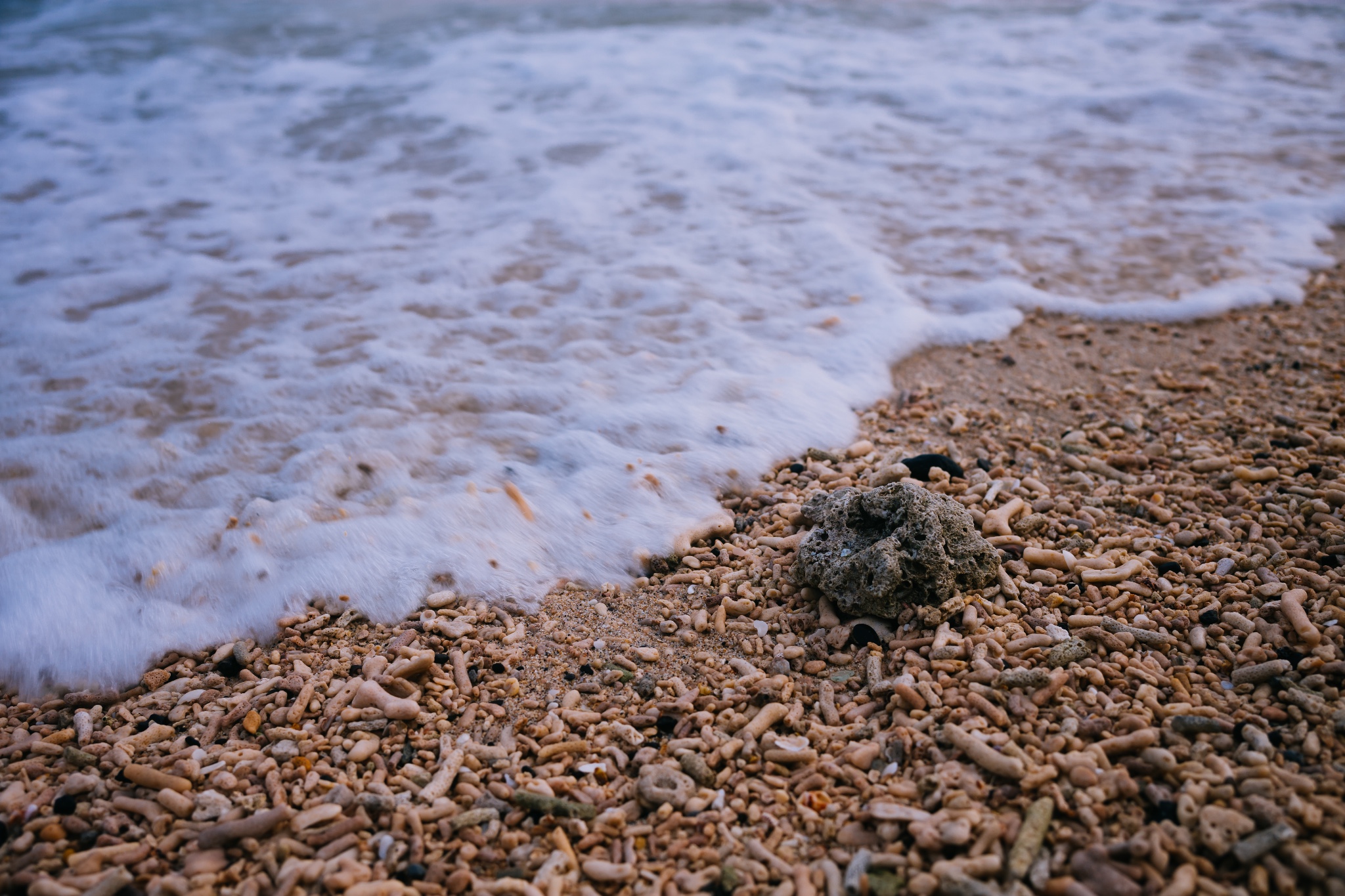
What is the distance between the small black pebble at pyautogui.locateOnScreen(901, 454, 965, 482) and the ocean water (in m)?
0.45

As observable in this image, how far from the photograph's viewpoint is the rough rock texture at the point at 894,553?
2412mm

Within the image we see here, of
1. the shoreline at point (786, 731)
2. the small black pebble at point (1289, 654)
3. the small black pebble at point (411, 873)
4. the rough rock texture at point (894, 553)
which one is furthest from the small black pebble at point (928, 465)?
the small black pebble at point (411, 873)

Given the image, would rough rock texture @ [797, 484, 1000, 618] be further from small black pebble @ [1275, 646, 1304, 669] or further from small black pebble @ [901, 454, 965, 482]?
small black pebble @ [1275, 646, 1304, 669]

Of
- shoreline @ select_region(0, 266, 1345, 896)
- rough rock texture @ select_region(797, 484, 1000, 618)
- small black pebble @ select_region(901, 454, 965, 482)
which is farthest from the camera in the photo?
small black pebble @ select_region(901, 454, 965, 482)

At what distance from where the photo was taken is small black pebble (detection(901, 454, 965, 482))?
3021mm

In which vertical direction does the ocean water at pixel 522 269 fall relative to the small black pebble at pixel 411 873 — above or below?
above

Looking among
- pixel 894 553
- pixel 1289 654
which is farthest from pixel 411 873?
pixel 1289 654

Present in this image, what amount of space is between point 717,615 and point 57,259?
549cm

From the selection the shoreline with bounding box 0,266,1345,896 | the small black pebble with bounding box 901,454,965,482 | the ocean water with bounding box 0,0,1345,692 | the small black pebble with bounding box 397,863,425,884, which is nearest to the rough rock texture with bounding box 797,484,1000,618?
the shoreline with bounding box 0,266,1345,896

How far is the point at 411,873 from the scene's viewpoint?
1864 mm

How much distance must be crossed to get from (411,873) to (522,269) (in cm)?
388

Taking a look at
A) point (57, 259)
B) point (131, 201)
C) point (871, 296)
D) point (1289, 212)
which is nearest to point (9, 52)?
point (131, 201)

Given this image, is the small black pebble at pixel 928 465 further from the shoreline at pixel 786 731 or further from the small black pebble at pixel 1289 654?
the small black pebble at pixel 1289 654

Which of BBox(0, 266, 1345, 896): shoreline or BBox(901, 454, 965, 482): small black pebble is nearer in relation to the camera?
BBox(0, 266, 1345, 896): shoreline
